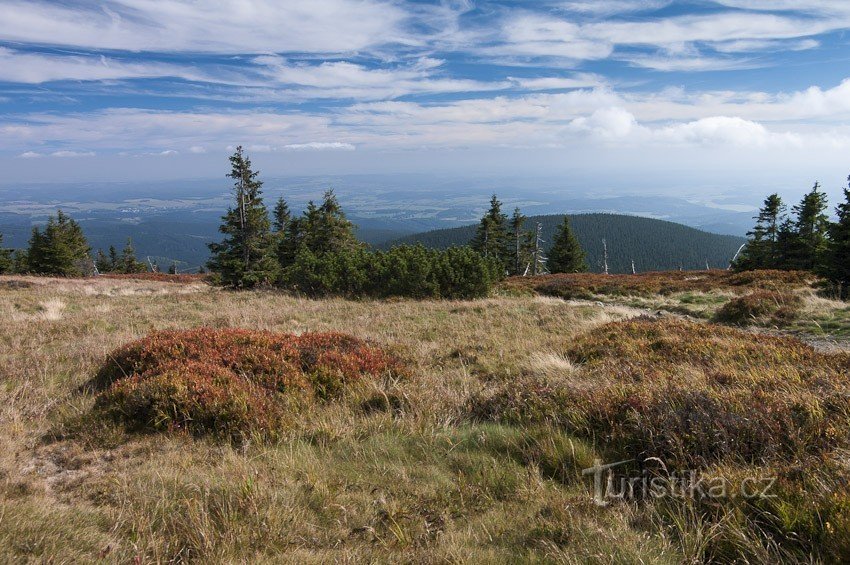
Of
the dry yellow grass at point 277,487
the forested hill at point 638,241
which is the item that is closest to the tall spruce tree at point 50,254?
the dry yellow grass at point 277,487

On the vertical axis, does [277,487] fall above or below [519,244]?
below

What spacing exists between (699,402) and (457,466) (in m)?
2.46

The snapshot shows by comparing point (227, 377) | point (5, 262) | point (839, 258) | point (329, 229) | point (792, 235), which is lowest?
point (5, 262)

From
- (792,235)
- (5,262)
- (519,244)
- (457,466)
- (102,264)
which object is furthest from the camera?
(102,264)

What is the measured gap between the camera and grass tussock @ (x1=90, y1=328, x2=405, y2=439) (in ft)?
15.5

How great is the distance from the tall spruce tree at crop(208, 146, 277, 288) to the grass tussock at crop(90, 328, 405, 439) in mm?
20217

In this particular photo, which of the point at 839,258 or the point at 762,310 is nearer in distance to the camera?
the point at 762,310

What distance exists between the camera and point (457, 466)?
383 cm

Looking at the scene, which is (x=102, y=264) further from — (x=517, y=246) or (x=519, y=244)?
(x=519, y=244)

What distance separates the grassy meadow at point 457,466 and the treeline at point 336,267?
14.6 m

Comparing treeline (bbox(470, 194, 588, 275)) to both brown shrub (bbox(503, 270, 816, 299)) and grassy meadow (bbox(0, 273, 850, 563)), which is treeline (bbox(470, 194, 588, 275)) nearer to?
brown shrub (bbox(503, 270, 816, 299))

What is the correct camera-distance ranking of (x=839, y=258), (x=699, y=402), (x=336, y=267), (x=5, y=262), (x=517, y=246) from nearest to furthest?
(x=699, y=402) < (x=839, y=258) < (x=336, y=267) < (x=5, y=262) < (x=517, y=246)

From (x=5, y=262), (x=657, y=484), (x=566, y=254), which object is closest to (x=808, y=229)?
(x=566, y=254)

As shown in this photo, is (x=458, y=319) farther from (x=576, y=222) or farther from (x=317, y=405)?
(x=576, y=222)
